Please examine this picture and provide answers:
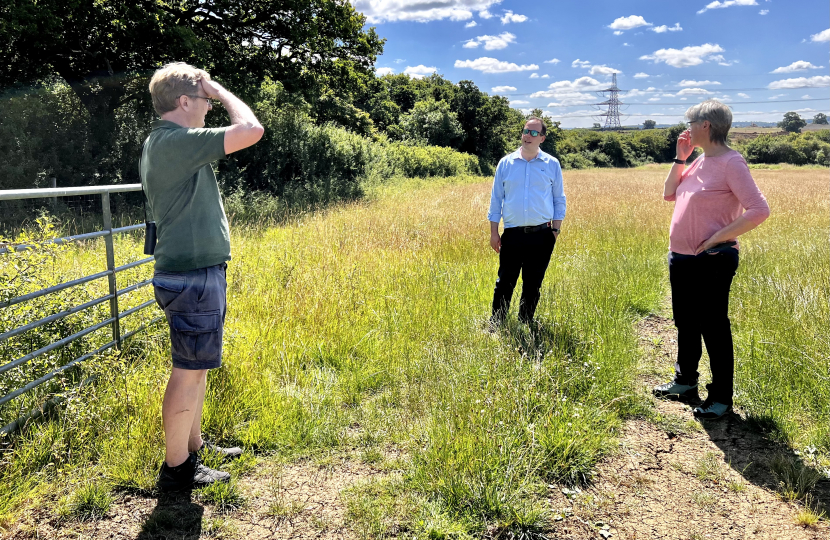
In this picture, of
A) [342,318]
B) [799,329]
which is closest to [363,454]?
[342,318]

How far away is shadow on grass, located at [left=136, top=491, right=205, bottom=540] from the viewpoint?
2.38 m

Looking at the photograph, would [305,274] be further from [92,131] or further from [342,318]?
[92,131]

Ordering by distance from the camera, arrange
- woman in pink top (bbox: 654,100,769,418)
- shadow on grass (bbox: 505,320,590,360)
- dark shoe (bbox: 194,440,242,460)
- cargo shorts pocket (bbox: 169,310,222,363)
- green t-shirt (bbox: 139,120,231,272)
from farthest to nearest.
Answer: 1. shadow on grass (bbox: 505,320,590,360)
2. woman in pink top (bbox: 654,100,769,418)
3. dark shoe (bbox: 194,440,242,460)
4. cargo shorts pocket (bbox: 169,310,222,363)
5. green t-shirt (bbox: 139,120,231,272)

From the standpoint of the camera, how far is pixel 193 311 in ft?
7.97

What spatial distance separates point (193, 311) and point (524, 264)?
3.34 meters

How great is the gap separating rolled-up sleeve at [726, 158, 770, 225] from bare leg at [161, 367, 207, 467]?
3572mm

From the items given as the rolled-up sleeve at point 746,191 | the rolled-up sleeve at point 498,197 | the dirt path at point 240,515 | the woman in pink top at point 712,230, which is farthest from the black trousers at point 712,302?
the dirt path at point 240,515

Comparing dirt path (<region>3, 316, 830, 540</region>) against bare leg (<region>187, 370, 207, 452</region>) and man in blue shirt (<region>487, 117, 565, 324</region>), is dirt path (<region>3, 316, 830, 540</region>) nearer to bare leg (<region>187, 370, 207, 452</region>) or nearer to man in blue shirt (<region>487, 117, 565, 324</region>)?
bare leg (<region>187, 370, 207, 452</region>)

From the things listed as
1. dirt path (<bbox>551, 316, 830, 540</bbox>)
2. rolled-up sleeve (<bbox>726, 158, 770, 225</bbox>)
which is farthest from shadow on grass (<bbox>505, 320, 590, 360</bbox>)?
rolled-up sleeve (<bbox>726, 158, 770, 225</bbox>)

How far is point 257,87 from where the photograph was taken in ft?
52.4

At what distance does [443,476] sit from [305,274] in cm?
389

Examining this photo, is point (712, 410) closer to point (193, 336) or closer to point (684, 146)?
point (684, 146)

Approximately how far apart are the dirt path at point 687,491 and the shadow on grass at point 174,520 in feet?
5.93

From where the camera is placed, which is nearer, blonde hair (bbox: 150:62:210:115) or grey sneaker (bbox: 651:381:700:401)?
blonde hair (bbox: 150:62:210:115)
